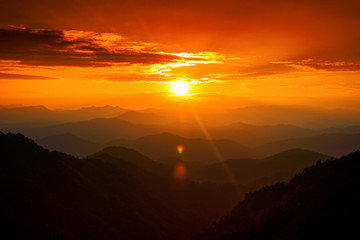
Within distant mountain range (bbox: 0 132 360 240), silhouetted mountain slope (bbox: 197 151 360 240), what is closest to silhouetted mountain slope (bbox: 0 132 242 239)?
distant mountain range (bbox: 0 132 360 240)

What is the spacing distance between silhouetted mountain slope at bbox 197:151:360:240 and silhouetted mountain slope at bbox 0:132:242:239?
2829cm

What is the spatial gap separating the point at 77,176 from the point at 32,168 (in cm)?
1592

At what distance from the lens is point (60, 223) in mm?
76750

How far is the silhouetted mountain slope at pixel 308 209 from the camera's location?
4588 centimetres

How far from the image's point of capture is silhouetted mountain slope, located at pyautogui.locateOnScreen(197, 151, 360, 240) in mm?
45875

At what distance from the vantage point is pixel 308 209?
188ft

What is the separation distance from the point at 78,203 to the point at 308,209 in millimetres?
64582

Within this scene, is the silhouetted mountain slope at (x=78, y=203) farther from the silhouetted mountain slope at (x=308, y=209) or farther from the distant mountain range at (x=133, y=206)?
the silhouetted mountain slope at (x=308, y=209)

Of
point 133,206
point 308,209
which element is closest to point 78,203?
point 133,206

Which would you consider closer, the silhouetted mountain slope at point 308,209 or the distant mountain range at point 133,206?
the silhouetted mountain slope at point 308,209

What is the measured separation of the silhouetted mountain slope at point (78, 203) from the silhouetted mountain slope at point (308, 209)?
2829 cm

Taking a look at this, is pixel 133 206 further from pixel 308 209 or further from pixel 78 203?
pixel 308 209

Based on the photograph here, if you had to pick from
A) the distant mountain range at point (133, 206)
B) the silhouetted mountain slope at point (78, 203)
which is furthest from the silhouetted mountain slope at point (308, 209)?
the silhouetted mountain slope at point (78, 203)

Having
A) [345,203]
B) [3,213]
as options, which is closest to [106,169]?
[3,213]
